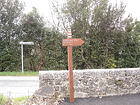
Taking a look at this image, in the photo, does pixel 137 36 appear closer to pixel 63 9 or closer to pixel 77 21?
pixel 77 21

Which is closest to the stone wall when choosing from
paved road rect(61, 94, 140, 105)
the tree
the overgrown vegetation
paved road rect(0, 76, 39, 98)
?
paved road rect(61, 94, 140, 105)

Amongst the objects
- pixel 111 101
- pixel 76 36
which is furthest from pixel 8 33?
pixel 111 101

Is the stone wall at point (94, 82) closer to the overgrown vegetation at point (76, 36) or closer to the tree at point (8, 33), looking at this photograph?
the overgrown vegetation at point (76, 36)

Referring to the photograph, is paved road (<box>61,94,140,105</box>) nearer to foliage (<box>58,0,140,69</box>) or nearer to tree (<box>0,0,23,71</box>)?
foliage (<box>58,0,140,69</box>)

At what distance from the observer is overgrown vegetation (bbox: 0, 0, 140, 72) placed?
7703mm

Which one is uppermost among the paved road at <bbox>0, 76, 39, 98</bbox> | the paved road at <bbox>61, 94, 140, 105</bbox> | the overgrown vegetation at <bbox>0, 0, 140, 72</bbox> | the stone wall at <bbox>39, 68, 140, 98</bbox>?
the overgrown vegetation at <bbox>0, 0, 140, 72</bbox>

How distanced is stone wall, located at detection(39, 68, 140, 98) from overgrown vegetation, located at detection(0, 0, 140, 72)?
4.62 meters

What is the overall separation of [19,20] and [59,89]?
839 cm

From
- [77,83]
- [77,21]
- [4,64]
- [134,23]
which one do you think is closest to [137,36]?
[134,23]

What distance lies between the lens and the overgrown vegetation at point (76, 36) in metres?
7.70

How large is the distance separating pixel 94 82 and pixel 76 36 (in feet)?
17.5

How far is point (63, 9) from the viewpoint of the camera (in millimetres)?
7945

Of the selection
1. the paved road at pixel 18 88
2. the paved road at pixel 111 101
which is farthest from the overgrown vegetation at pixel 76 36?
the paved road at pixel 111 101

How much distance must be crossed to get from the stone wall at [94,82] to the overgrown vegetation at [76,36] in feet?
→ 15.1
